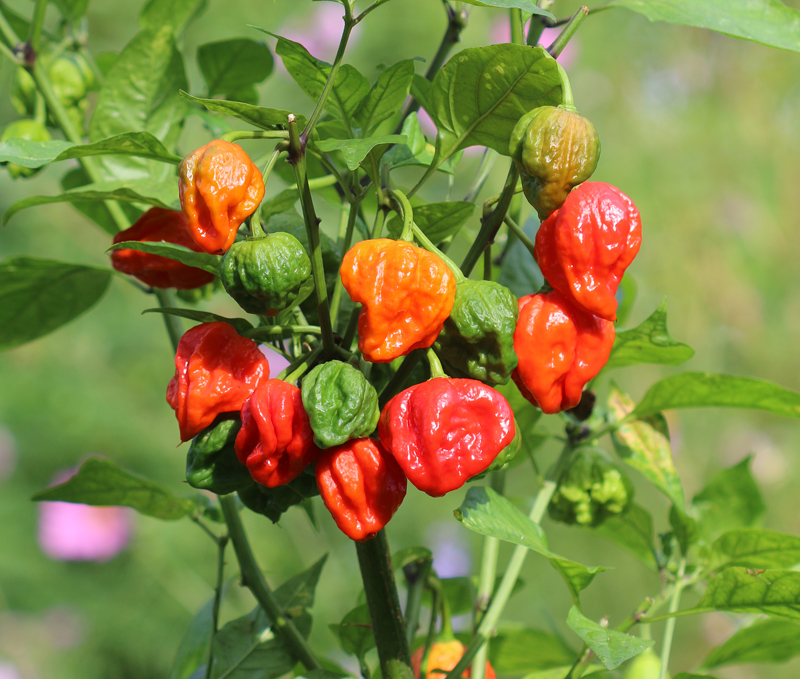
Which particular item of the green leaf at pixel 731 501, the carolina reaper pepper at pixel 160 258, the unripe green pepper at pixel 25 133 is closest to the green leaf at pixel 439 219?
the carolina reaper pepper at pixel 160 258

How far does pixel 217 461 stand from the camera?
0.42 meters

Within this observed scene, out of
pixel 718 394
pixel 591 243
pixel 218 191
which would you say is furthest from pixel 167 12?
pixel 718 394

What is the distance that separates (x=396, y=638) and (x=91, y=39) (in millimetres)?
3078

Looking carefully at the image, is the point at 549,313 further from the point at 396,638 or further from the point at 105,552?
the point at 105,552

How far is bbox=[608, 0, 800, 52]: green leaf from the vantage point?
441 millimetres

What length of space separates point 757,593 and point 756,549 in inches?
5.8

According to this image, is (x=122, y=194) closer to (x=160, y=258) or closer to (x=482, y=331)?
(x=160, y=258)

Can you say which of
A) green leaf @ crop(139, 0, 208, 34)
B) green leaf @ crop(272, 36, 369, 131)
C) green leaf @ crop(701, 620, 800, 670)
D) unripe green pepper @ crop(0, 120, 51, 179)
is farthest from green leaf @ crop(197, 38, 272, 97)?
green leaf @ crop(701, 620, 800, 670)

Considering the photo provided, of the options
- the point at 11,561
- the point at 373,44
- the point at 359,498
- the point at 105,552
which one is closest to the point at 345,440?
the point at 359,498

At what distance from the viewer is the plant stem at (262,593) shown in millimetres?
567

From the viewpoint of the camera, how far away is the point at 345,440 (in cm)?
36

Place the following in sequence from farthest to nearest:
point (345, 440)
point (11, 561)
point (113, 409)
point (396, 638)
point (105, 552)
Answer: point (113, 409) < point (11, 561) < point (105, 552) < point (396, 638) < point (345, 440)

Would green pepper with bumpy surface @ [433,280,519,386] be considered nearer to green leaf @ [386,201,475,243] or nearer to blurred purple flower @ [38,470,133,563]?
green leaf @ [386,201,475,243]

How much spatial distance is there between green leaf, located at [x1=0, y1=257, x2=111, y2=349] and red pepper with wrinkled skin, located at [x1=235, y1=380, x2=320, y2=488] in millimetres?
322
